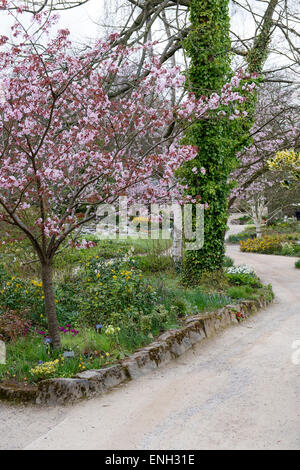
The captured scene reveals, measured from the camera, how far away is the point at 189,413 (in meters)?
3.95

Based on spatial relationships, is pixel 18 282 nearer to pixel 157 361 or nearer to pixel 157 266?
pixel 157 361

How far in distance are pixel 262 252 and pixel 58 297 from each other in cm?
1456

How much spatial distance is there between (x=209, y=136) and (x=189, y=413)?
6.12 metres

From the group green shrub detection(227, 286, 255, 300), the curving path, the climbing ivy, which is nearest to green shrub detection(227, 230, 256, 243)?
the climbing ivy

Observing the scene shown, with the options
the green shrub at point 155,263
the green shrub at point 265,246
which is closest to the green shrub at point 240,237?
the green shrub at point 265,246

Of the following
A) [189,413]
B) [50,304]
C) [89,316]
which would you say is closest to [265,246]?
[89,316]

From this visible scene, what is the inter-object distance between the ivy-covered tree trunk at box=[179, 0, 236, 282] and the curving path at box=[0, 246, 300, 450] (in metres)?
3.49

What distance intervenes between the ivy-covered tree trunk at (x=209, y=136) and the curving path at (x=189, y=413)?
3.49m

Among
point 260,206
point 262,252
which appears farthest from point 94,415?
point 260,206

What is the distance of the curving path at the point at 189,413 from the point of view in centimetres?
346

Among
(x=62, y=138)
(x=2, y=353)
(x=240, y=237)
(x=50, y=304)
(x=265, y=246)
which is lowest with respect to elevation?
(x=2, y=353)

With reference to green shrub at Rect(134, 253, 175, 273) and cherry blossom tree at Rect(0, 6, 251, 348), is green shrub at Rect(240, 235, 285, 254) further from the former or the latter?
cherry blossom tree at Rect(0, 6, 251, 348)

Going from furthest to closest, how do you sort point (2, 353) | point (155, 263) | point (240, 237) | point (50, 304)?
point (240, 237)
point (155, 263)
point (50, 304)
point (2, 353)

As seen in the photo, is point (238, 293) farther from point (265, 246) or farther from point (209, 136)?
point (265, 246)
